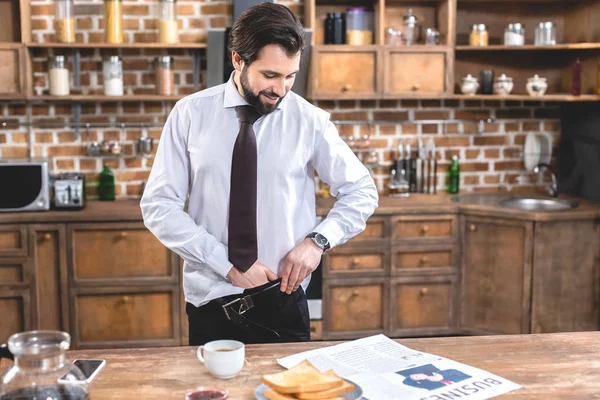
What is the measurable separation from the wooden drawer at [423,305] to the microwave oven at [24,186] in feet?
6.18

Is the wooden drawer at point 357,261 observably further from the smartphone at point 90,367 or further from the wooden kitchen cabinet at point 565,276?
the smartphone at point 90,367

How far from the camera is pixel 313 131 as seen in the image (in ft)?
7.77

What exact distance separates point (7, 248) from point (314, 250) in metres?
2.24

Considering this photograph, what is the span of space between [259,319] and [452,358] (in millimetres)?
646

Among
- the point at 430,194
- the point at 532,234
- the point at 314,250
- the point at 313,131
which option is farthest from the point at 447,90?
the point at 314,250

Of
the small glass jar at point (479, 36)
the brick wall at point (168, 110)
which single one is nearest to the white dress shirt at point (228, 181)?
the brick wall at point (168, 110)

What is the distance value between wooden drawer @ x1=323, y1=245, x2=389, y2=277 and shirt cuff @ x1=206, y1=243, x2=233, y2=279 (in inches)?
73.3

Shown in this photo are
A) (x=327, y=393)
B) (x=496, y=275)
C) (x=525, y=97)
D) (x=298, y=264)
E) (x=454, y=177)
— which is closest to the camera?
(x=327, y=393)

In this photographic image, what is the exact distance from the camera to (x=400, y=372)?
171cm

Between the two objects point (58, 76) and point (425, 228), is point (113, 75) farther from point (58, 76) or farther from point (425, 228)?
point (425, 228)

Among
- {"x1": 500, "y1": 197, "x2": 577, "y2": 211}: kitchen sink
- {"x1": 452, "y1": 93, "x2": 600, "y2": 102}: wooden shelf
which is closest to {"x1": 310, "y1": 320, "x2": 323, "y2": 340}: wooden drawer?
{"x1": 500, "y1": 197, "x2": 577, "y2": 211}: kitchen sink

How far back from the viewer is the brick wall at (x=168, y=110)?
14.1 feet

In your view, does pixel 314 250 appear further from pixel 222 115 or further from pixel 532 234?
pixel 532 234

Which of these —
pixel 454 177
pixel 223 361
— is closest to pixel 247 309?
pixel 223 361
